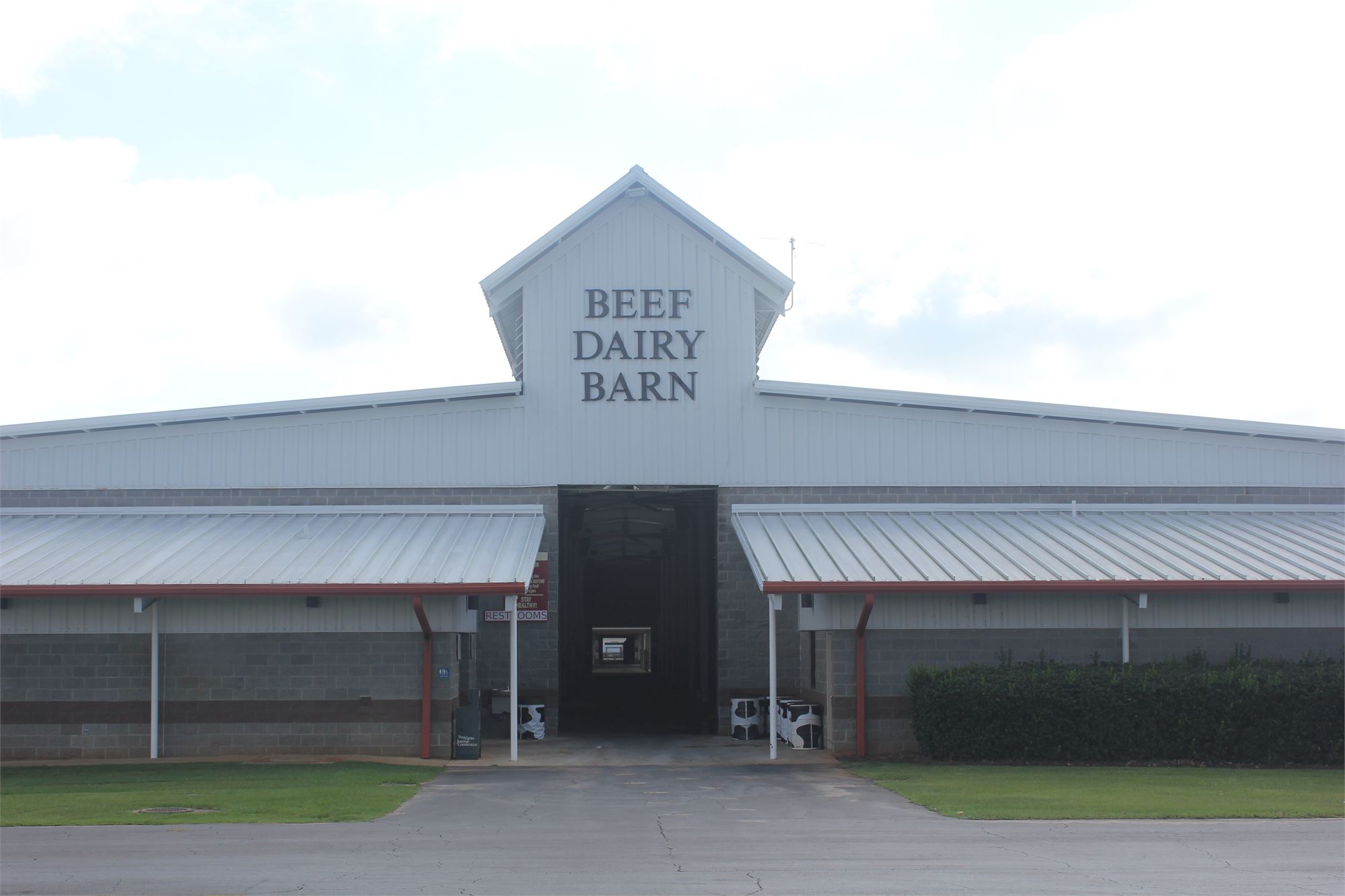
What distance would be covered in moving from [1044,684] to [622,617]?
1401 inches

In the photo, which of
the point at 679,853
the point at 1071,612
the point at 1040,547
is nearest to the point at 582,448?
the point at 1040,547

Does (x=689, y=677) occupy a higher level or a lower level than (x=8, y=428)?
lower

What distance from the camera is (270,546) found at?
2112 cm

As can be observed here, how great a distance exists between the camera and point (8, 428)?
23234mm

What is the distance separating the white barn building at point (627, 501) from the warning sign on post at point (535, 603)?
71 mm

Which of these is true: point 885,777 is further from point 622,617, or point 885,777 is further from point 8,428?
point 622,617

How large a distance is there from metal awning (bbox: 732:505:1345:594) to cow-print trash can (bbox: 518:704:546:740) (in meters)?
5.25

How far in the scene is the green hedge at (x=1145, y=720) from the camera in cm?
1850

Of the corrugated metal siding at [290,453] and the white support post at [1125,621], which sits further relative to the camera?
the corrugated metal siding at [290,453]

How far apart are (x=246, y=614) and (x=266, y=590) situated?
0.92 meters

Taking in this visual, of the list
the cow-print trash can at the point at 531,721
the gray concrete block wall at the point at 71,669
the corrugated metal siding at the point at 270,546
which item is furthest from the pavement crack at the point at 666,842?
the gray concrete block wall at the point at 71,669

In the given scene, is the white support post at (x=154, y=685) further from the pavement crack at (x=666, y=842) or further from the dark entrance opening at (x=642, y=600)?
the pavement crack at (x=666, y=842)

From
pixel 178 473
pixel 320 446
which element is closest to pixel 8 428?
pixel 178 473

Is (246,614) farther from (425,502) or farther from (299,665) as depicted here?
(425,502)
